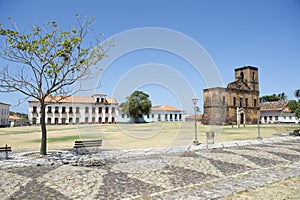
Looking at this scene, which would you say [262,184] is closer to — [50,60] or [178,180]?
[178,180]

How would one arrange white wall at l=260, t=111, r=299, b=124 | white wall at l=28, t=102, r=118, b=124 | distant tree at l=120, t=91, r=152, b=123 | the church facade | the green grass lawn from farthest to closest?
white wall at l=260, t=111, r=299, b=124, white wall at l=28, t=102, r=118, b=124, distant tree at l=120, t=91, r=152, b=123, the church facade, the green grass lawn

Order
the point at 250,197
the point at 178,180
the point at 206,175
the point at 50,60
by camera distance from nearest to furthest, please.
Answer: the point at 250,197, the point at 178,180, the point at 206,175, the point at 50,60

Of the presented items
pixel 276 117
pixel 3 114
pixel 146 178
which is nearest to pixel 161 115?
pixel 276 117

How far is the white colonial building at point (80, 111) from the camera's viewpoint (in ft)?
174

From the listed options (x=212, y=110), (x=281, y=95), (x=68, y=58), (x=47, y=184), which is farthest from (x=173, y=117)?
(x=47, y=184)

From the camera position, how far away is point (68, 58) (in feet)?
32.6

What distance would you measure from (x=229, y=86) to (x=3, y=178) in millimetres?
41924

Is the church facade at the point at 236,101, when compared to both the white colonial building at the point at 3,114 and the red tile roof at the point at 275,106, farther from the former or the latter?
the white colonial building at the point at 3,114

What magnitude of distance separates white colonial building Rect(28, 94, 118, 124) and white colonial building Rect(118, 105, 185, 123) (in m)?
2.29

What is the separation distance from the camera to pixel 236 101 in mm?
44312

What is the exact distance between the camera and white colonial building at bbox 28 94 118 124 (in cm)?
Result: 5312

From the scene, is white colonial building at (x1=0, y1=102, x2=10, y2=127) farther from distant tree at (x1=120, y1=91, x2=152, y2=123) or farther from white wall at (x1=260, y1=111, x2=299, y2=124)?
white wall at (x1=260, y1=111, x2=299, y2=124)

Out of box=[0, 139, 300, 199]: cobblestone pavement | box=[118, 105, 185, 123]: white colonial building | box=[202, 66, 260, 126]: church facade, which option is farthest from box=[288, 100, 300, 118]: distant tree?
box=[118, 105, 185, 123]: white colonial building

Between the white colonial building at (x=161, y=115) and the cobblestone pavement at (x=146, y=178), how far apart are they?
160 feet
